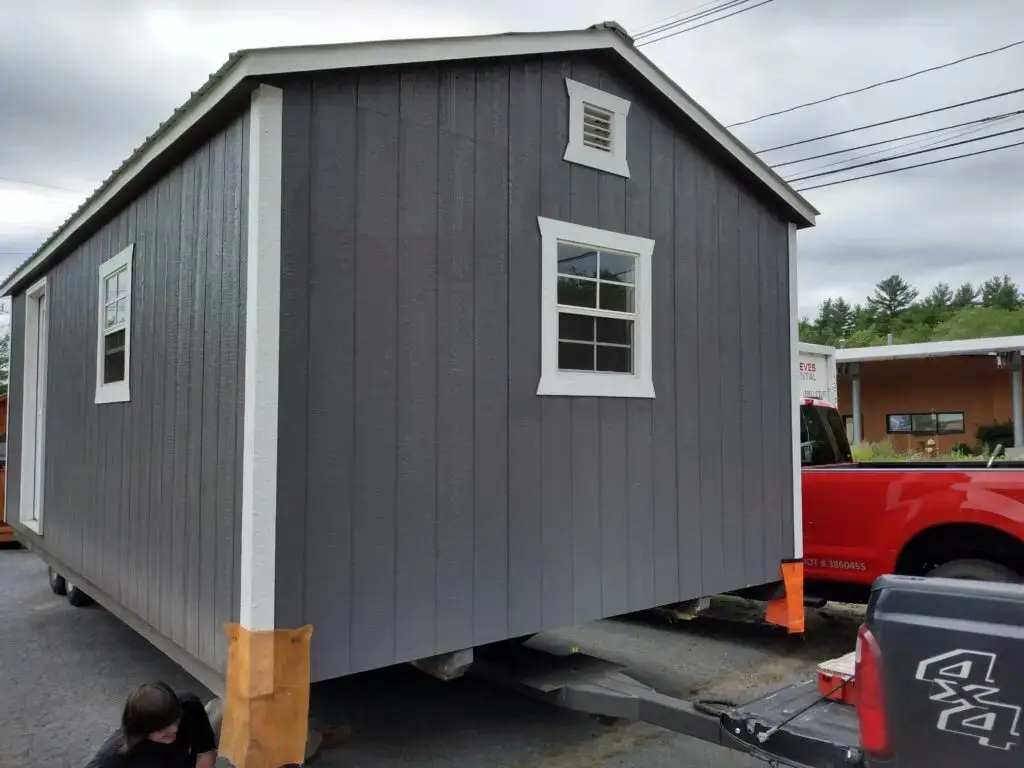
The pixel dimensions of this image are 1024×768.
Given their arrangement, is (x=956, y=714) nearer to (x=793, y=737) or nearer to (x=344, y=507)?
(x=793, y=737)

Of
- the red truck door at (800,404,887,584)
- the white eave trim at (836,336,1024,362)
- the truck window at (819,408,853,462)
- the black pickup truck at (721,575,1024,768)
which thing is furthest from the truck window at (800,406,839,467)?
the white eave trim at (836,336,1024,362)

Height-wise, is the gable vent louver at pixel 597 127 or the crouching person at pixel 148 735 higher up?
the gable vent louver at pixel 597 127

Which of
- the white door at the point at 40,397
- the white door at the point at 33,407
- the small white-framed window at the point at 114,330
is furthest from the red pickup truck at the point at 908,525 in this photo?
the white door at the point at 33,407

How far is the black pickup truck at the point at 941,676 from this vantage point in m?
2.30

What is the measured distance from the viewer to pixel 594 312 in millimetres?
5289

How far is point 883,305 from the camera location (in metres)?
84.2

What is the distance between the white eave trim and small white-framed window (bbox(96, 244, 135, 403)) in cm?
1687

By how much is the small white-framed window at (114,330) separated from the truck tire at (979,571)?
6.22 meters

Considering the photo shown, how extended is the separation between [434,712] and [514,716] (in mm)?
540

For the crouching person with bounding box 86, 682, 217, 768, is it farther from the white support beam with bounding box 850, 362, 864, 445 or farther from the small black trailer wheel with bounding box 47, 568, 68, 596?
the white support beam with bounding box 850, 362, 864, 445

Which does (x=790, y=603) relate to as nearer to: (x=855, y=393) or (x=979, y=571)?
(x=979, y=571)

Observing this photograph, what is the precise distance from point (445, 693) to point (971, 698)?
13.7 feet

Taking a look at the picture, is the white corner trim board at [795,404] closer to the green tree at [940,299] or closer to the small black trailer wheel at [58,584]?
the small black trailer wheel at [58,584]

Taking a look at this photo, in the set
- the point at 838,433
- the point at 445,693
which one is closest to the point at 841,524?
the point at 838,433
